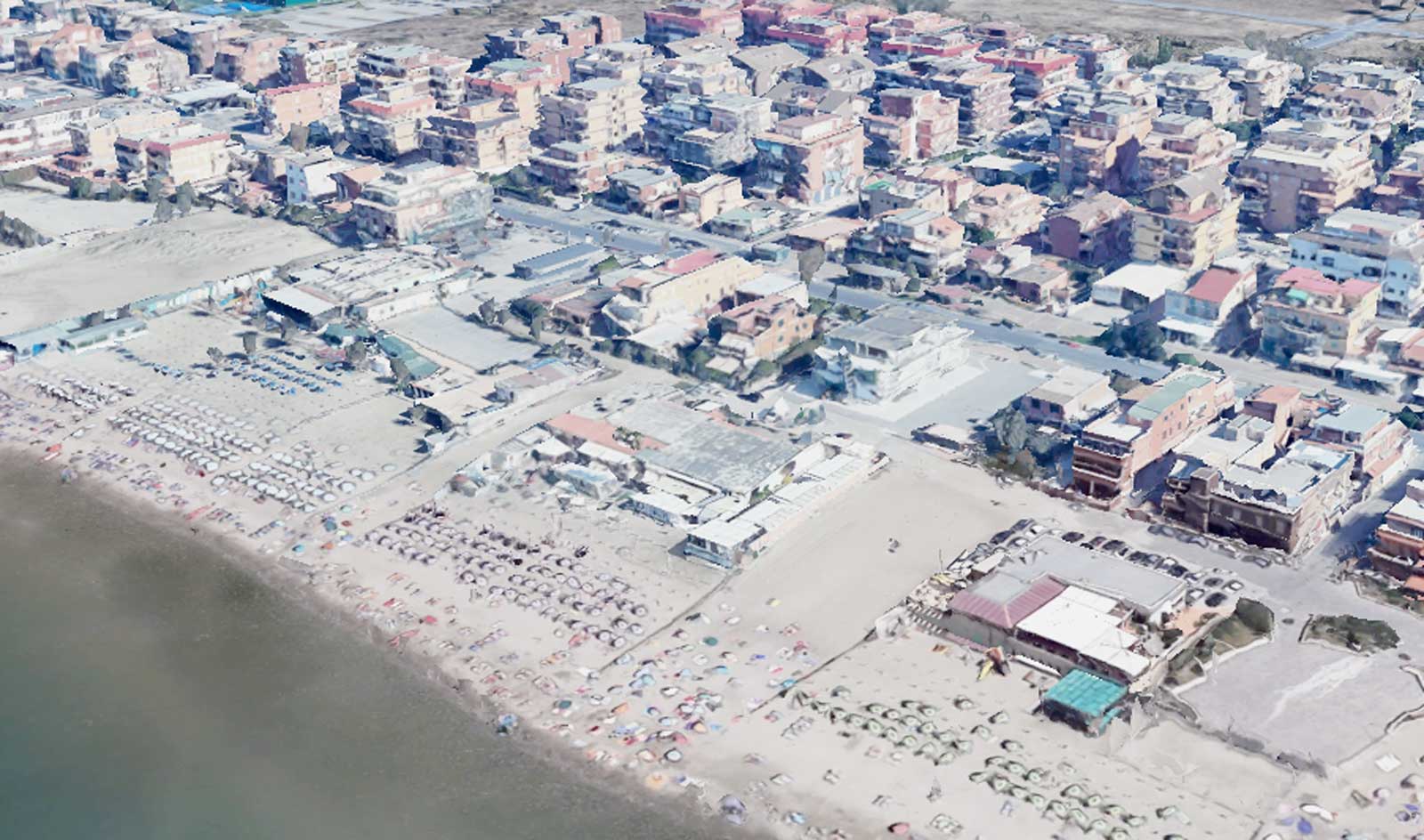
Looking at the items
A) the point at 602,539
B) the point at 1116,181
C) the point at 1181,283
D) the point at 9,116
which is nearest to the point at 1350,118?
the point at 1116,181

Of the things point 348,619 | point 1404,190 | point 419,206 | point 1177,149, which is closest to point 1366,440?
point 1404,190

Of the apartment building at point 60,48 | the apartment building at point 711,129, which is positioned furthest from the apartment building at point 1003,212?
the apartment building at point 60,48

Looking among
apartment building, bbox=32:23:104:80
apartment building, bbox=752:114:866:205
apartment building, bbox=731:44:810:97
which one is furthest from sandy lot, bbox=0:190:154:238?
apartment building, bbox=731:44:810:97

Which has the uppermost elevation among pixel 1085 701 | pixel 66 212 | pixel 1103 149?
pixel 1103 149

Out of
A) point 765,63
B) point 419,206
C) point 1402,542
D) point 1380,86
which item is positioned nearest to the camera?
point 1402,542

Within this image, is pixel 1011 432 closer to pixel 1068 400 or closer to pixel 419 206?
pixel 1068 400

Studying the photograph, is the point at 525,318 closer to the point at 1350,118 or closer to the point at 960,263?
the point at 960,263
